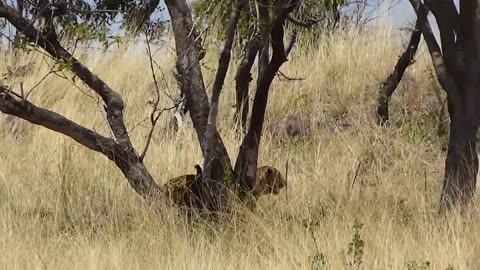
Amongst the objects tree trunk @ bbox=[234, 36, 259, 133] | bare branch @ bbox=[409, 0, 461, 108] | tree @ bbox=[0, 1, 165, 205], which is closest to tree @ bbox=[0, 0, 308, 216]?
tree @ bbox=[0, 1, 165, 205]

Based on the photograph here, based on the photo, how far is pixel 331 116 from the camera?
21.9 feet

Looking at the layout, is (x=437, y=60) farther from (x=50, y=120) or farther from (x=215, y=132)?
(x=50, y=120)

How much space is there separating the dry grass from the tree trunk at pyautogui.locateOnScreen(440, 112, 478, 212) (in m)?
0.17

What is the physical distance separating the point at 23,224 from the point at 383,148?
2.56 meters

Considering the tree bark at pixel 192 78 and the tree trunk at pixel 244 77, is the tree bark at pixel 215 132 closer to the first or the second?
the tree bark at pixel 192 78

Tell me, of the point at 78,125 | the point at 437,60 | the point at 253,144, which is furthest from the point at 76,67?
the point at 437,60

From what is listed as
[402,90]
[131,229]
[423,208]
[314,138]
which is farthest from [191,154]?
[402,90]

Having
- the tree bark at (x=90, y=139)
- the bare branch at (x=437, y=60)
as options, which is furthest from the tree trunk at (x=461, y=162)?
the tree bark at (x=90, y=139)

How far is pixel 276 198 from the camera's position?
427cm

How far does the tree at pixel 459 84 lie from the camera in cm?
372

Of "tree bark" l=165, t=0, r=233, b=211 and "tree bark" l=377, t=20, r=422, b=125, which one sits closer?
"tree bark" l=165, t=0, r=233, b=211

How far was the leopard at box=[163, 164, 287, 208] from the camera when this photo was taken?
406 cm

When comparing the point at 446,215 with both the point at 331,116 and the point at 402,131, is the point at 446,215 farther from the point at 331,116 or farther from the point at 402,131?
the point at 331,116

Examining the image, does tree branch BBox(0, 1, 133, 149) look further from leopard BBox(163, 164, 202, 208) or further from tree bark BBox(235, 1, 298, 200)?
tree bark BBox(235, 1, 298, 200)
